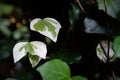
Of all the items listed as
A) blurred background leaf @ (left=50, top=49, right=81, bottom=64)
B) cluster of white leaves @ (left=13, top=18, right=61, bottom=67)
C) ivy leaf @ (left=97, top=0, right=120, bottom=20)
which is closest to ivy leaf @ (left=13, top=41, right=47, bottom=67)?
cluster of white leaves @ (left=13, top=18, right=61, bottom=67)

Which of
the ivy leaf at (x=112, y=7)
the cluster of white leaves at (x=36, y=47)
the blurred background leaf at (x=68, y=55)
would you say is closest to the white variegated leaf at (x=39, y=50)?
the cluster of white leaves at (x=36, y=47)

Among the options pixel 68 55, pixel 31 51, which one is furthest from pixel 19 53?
pixel 68 55

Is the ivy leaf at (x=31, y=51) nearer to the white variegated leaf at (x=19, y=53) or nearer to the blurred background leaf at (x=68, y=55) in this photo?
the white variegated leaf at (x=19, y=53)

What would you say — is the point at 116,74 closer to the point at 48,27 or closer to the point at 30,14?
the point at 48,27

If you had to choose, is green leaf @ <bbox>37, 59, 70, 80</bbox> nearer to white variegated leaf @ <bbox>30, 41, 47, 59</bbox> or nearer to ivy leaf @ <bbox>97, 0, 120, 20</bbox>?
white variegated leaf @ <bbox>30, 41, 47, 59</bbox>

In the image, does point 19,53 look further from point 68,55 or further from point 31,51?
point 68,55
